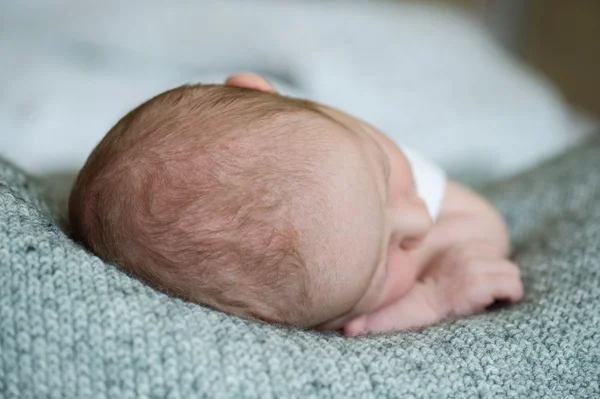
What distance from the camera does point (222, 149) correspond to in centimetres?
64

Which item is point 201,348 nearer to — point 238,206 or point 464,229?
point 238,206

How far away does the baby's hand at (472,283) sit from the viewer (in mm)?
787

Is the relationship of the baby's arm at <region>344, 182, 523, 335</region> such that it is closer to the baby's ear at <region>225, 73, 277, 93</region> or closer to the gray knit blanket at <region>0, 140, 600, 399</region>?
the gray knit blanket at <region>0, 140, 600, 399</region>

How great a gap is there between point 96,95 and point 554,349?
0.99 metres

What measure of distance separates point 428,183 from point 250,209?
1.31 feet

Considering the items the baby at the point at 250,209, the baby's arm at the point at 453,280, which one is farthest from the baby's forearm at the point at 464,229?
the baby at the point at 250,209

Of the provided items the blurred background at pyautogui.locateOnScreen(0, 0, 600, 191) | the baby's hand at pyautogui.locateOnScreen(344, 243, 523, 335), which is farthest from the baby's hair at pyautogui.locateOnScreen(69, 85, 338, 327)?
the blurred background at pyautogui.locateOnScreen(0, 0, 600, 191)

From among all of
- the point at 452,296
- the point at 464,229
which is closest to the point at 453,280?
the point at 452,296

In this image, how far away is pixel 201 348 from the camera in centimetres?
53

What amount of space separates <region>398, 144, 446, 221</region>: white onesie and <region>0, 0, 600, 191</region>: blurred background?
36cm

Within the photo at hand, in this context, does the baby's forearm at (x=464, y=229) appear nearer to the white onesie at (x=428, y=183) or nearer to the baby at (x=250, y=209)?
the white onesie at (x=428, y=183)

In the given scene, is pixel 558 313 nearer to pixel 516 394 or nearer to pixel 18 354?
pixel 516 394

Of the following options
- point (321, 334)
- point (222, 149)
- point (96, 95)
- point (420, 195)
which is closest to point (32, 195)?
point (222, 149)

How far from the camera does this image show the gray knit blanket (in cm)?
51
